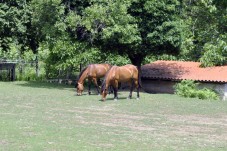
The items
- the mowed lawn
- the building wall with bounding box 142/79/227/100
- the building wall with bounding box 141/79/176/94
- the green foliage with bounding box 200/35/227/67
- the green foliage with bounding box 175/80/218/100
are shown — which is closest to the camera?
the green foliage with bounding box 200/35/227/67

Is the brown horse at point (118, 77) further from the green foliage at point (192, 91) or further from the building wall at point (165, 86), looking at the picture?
the building wall at point (165, 86)

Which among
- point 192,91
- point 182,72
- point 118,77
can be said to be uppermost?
point 182,72

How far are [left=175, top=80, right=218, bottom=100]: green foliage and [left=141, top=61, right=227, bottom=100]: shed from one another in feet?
2.78

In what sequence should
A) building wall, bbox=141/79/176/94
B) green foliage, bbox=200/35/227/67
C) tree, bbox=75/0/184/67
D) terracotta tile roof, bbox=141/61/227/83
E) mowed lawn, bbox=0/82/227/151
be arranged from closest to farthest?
green foliage, bbox=200/35/227/67
mowed lawn, bbox=0/82/227/151
tree, bbox=75/0/184/67
terracotta tile roof, bbox=141/61/227/83
building wall, bbox=141/79/176/94

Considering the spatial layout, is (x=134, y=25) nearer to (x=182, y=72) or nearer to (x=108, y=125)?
(x=182, y=72)

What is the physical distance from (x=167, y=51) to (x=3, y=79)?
47.0ft

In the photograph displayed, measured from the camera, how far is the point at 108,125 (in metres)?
14.4

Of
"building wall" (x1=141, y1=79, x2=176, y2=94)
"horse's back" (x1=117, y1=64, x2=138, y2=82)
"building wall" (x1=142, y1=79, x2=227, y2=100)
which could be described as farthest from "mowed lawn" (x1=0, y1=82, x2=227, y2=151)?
"building wall" (x1=141, y1=79, x2=176, y2=94)

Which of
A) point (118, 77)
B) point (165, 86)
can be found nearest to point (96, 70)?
point (118, 77)

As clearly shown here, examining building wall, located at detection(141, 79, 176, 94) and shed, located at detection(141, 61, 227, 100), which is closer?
shed, located at detection(141, 61, 227, 100)

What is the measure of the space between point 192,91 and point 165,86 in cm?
543

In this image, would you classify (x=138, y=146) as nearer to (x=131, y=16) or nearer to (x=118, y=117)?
(x=118, y=117)

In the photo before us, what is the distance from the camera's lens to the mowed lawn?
11.1 metres

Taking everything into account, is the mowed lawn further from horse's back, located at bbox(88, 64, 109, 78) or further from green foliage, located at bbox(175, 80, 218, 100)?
green foliage, located at bbox(175, 80, 218, 100)
